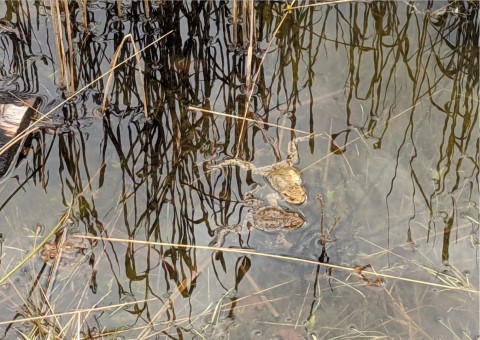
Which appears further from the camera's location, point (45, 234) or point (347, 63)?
point (347, 63)

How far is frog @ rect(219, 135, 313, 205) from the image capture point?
2322 mm

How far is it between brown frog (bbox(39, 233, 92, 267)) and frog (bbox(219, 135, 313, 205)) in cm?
63

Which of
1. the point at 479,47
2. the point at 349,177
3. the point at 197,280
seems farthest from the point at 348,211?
the point at 479,47

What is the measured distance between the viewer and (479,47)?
2.95 m

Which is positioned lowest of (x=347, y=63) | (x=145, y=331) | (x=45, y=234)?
(x=145, y=331)

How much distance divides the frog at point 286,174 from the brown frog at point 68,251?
0.63m

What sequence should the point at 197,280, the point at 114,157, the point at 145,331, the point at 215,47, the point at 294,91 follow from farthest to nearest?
the point at 215,47
the point at 294,91
the point at 114,157
the point at 197,280
the point at 145,331

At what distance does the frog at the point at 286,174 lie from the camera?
2.32 m

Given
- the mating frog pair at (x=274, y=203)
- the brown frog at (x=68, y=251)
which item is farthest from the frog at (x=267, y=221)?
the brown frog at (x=68, y=251)

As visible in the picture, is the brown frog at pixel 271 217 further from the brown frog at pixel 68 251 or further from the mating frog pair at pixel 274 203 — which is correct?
the brown frog at pixel 68 251

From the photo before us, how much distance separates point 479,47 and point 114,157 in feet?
5.91

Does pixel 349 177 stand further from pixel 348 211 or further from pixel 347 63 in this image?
pixel 347 63

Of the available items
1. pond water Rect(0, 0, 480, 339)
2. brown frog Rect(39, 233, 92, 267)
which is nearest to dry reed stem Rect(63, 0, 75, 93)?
pond water Rect(0, 0, 480, 339)

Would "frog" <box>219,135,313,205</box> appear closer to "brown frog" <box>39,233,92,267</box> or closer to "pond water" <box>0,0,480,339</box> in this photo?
"pond water" <box>0,0,480,339</box>
